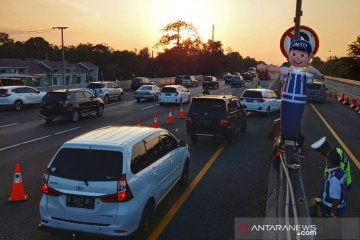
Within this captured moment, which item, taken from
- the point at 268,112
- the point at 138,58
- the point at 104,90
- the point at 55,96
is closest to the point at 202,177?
the point at 55,96

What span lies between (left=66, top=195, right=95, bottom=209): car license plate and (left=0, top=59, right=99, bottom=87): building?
61.4 meters

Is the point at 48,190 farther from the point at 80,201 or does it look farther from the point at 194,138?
the point at 194,138

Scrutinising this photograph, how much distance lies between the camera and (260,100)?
2264cm

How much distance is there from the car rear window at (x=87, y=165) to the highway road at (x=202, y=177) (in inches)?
48.4

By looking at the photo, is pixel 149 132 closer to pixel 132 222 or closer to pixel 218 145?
pixel 132 222

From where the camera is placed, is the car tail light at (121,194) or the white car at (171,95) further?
the white car at (171,95)

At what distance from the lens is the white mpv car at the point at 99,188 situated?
5.77m

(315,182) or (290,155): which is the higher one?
(290,155)

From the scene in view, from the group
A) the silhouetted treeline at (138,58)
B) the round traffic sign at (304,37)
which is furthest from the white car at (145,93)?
the silhouetted treeline at (138,58)

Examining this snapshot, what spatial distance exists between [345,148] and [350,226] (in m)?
8.80

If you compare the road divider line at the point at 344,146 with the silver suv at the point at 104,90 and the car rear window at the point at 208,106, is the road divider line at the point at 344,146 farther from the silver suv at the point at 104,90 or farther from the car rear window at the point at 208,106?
the silver suv at the point at 104,90

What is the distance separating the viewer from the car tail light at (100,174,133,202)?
575 centimetres

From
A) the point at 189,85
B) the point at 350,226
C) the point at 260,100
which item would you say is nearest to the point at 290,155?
the point at 350,226

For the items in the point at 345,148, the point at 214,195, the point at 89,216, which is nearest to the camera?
the point at 89,216
